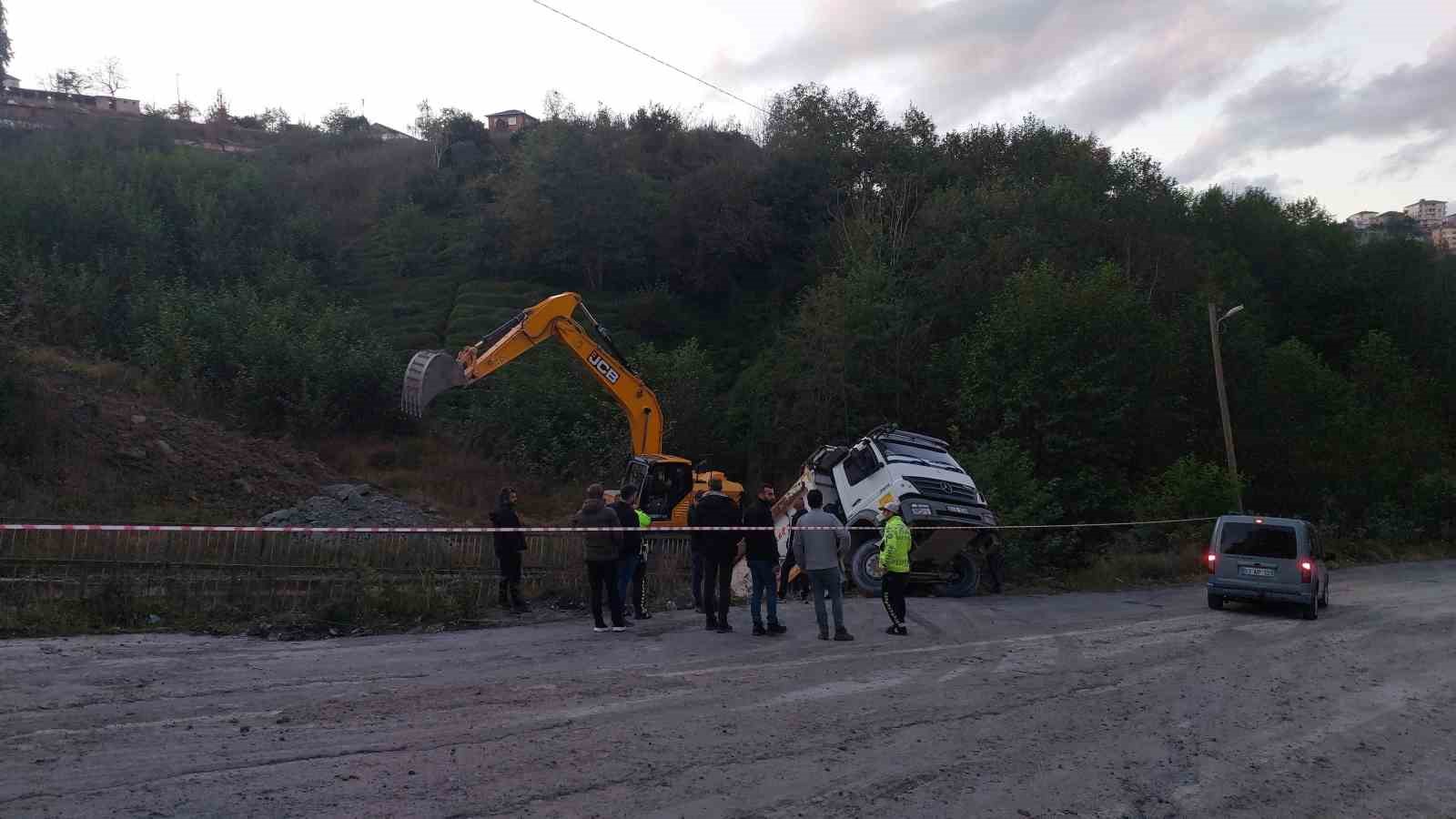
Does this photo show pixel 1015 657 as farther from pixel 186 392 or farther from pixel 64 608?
pixel 186 392

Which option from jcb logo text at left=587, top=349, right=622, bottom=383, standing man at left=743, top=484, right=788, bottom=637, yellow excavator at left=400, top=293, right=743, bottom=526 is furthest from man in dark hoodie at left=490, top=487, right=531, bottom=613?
jcb logo text at left=587, top=349, right=622, bottom=383

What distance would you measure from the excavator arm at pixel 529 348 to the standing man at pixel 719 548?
32.8 ft

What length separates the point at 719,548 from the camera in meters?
14.1

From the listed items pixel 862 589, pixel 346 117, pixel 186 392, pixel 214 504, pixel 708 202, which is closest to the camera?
pixel 862 589

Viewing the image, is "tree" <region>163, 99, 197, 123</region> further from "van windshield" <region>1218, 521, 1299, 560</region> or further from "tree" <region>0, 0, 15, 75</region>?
"van windshield" <region>1218, 521, 1299, 560</region>

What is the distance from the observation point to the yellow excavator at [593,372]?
22703 millimetres

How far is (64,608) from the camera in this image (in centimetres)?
1312

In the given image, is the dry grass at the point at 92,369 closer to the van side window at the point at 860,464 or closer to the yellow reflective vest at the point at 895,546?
the van side window at the point at 860,464

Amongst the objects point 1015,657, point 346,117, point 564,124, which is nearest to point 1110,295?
point 1015,657

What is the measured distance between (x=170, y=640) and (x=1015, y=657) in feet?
30.8

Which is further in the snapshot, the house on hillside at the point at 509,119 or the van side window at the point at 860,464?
the house on hillside at the point at 509,119

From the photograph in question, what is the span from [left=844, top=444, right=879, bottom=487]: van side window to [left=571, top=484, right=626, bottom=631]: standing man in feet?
24.5

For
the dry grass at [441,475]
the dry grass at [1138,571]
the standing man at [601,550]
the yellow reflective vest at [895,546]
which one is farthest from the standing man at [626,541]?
the dry grass at [441,475]

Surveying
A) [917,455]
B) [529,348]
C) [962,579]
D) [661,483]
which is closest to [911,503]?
[917,455]
